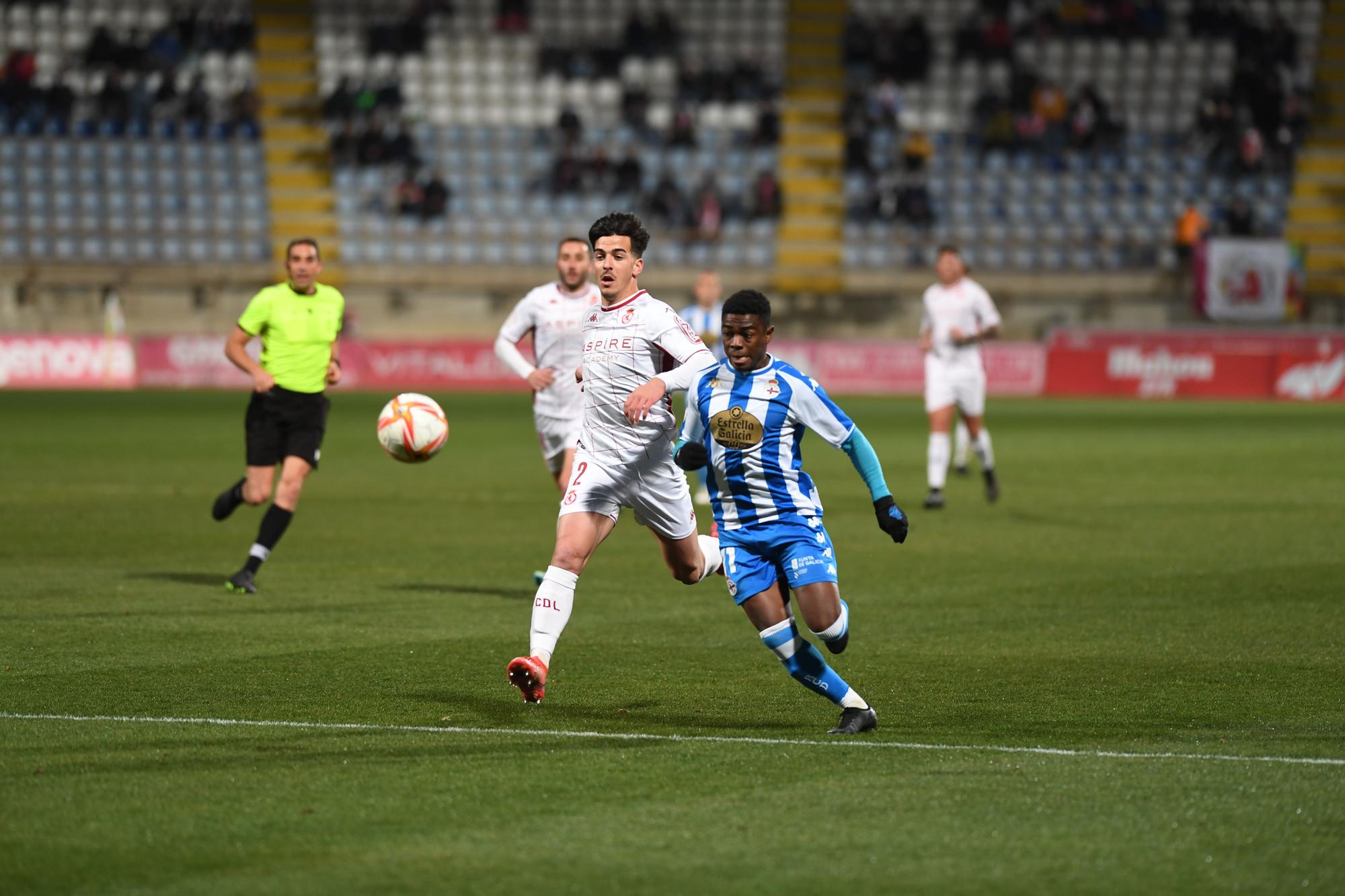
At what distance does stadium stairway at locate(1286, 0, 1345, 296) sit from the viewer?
37.1 meters

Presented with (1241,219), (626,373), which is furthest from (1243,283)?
(626,373)

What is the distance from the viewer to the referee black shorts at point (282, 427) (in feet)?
35.7

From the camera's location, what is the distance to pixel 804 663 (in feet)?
21.6

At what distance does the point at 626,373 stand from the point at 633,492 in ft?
1.78

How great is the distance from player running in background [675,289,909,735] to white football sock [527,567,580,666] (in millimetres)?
838

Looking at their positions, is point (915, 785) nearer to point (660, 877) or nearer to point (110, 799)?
point (660, 877)

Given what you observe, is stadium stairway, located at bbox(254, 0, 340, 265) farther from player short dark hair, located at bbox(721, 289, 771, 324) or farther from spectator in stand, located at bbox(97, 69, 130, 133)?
player short dark hair, located at bbox(721, 289, 771, 324)

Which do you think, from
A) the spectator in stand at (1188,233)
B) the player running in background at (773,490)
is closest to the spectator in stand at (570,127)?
the spectator in stand at (1188,233)

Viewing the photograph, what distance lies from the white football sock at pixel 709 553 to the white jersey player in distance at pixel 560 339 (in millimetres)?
2556

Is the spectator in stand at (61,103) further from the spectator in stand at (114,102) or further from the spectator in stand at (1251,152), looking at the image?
the spectator in stand at (1251,152)

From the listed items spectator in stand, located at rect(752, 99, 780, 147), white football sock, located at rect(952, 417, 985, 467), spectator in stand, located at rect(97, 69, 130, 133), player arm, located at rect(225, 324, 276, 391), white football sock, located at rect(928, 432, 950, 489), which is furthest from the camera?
spectator in stand, located at rect(752, 99, 780, 147)

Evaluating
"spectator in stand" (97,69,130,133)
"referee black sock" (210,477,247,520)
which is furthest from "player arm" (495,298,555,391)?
"spectator in stand" (97,69,130,133)

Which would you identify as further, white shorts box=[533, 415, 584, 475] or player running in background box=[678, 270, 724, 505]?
player running in background box=[678, 270, 724, 505]

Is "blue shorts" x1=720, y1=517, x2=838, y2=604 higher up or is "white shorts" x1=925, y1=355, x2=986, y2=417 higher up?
"blue shorts" x1=720, y1=517, x2=838, y2=604
